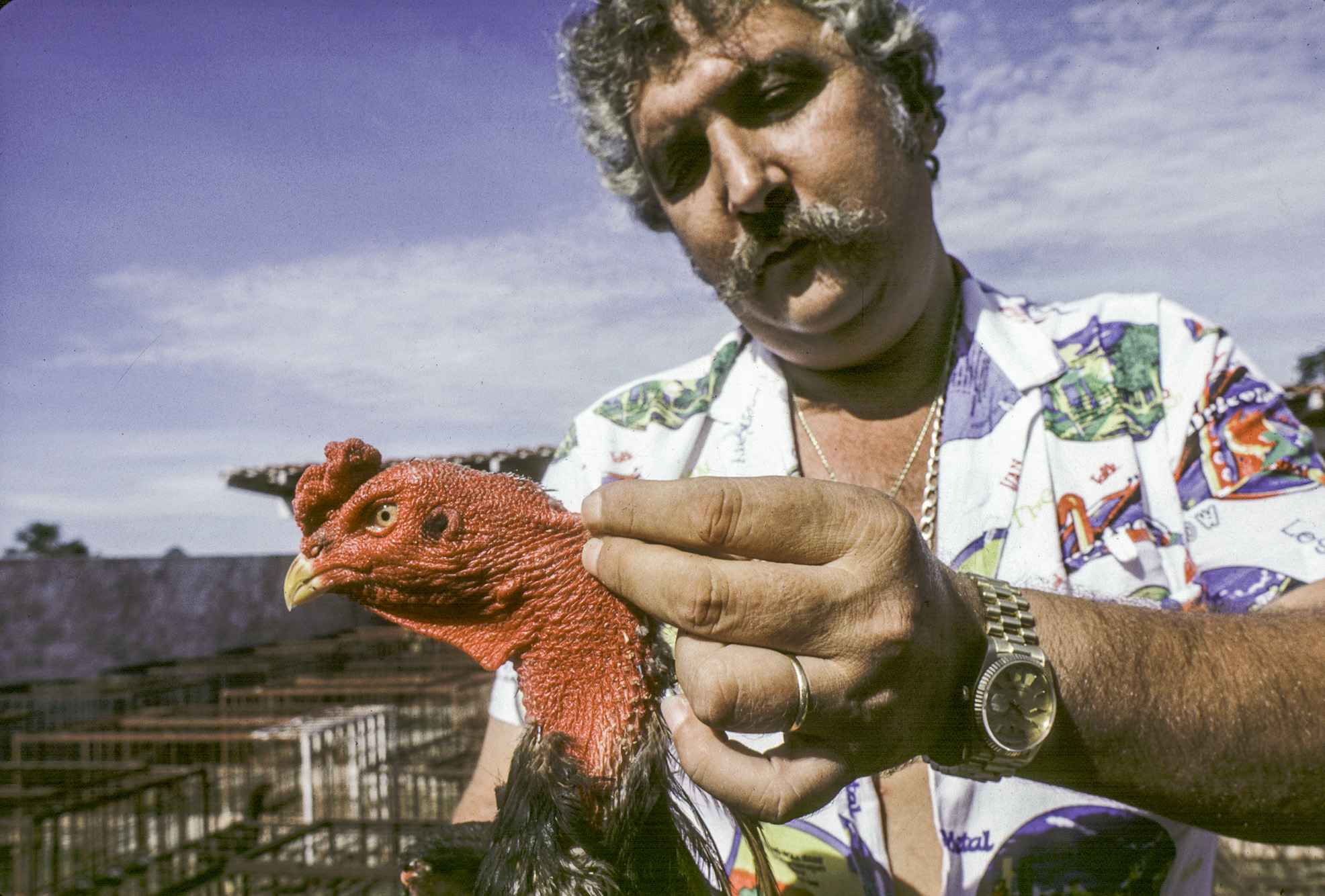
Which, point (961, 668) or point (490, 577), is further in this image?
point (490, 577)

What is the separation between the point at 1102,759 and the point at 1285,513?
3.14ft

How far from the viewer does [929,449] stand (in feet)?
7.68

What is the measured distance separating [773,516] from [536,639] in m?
0.61

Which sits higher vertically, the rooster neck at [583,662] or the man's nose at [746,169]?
the man's nose at [746,169]

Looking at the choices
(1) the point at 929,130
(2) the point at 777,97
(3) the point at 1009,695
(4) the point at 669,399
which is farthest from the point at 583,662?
(1) the point at 929,130

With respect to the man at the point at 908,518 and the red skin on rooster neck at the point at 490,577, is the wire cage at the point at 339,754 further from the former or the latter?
the red skin on rooster neck at the point at 490,577

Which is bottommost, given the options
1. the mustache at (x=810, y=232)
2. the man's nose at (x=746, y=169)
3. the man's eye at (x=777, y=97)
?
the mustache at (x=810, y=232)

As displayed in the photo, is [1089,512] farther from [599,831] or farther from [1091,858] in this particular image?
[599,831]

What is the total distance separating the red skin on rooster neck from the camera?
54.9 inches

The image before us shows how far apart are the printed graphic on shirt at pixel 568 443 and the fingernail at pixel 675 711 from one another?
1.42 m

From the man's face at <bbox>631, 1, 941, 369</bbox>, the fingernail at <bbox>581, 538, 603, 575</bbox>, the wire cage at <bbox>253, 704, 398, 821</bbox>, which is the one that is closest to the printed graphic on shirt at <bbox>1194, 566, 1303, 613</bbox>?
the man's face at <bbox>631, 1, 941, 369</bbox>

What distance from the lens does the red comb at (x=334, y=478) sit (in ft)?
5.04

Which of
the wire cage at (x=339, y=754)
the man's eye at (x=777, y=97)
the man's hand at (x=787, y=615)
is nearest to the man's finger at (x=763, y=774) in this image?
the man's hand at (x=787, y=615)

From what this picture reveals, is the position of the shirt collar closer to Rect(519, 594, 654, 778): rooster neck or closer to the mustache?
the mustache
